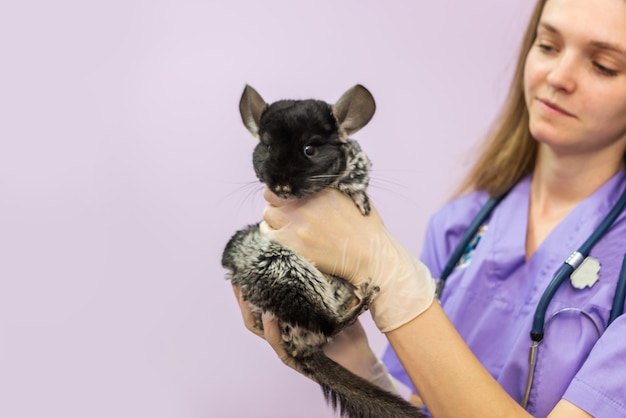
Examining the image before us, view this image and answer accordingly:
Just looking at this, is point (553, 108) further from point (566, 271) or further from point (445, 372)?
point (445, 372)

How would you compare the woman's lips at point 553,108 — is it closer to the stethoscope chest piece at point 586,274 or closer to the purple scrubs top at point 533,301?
the purple scrubs top at point 533,301

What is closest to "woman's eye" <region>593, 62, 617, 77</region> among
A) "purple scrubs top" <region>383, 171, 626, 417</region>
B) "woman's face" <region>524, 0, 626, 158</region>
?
"woman's face" <region>524, 0, 626, 158</region>

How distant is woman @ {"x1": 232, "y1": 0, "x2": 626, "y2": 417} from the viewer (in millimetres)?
1349

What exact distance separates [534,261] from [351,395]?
1.95 ft

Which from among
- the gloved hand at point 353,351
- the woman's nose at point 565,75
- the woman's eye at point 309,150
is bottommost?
the gloved hand at point 353,351

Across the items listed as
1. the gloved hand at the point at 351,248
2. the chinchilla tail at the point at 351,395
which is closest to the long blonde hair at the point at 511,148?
the gloved hand at the point at 351,248

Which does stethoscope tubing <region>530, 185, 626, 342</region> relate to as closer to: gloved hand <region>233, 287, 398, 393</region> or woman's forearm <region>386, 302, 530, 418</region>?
woman's forearm <region>386, 302, 530, 418</region>

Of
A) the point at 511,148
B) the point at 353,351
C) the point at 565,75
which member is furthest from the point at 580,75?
the point at 353,351

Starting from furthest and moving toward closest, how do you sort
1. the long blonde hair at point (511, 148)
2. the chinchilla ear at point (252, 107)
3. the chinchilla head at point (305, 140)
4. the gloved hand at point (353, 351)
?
1. the long blonde hair at point (511, 148)
2. the gloved hand at point (353, 351)
3. the chinchilla ear at point (252, 107)
4. the chinchilla head at point (305, 140)

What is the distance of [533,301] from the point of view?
1544mm

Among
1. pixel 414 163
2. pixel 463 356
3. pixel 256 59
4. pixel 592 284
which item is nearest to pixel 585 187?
pixel 592 284

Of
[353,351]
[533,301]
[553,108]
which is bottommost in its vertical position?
[353,351]

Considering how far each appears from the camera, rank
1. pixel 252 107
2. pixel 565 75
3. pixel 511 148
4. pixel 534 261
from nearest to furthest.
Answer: pixel 252 107 < pixel 565 75 < pixel 534 261 < pixel 511 148

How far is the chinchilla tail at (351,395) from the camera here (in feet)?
4.23
